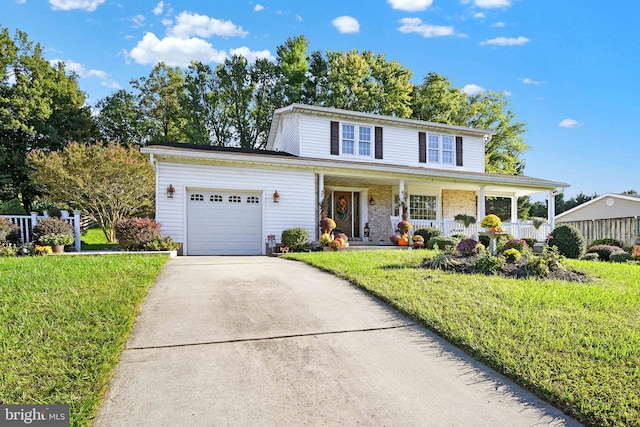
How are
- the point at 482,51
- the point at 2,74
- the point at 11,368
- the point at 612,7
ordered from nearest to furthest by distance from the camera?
the point at 11,368 → the point at 612,7 → the point at 482,51 → the point at 2,74

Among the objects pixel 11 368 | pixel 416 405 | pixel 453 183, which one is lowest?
pixel 416 405

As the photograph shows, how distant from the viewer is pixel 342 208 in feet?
50.5

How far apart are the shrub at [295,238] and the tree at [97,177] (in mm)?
7252

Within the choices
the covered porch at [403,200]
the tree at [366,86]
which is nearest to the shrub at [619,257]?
the covered porch at [403,200]

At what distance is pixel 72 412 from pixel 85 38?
60.0ft

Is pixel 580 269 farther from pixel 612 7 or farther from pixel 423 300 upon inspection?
pixel 612 7

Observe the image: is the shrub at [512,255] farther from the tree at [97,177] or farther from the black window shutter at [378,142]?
the tree at [97,177]

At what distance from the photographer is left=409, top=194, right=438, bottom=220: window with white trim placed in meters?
16.6

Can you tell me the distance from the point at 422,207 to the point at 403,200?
3025mm

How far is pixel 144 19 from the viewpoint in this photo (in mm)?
17219

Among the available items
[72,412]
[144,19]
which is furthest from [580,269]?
[144,19]

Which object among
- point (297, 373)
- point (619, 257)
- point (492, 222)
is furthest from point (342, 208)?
point (297, 373)

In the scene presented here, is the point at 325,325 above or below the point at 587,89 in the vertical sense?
below

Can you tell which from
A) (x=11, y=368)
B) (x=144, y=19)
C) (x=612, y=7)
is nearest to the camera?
(x=11, y=368)
